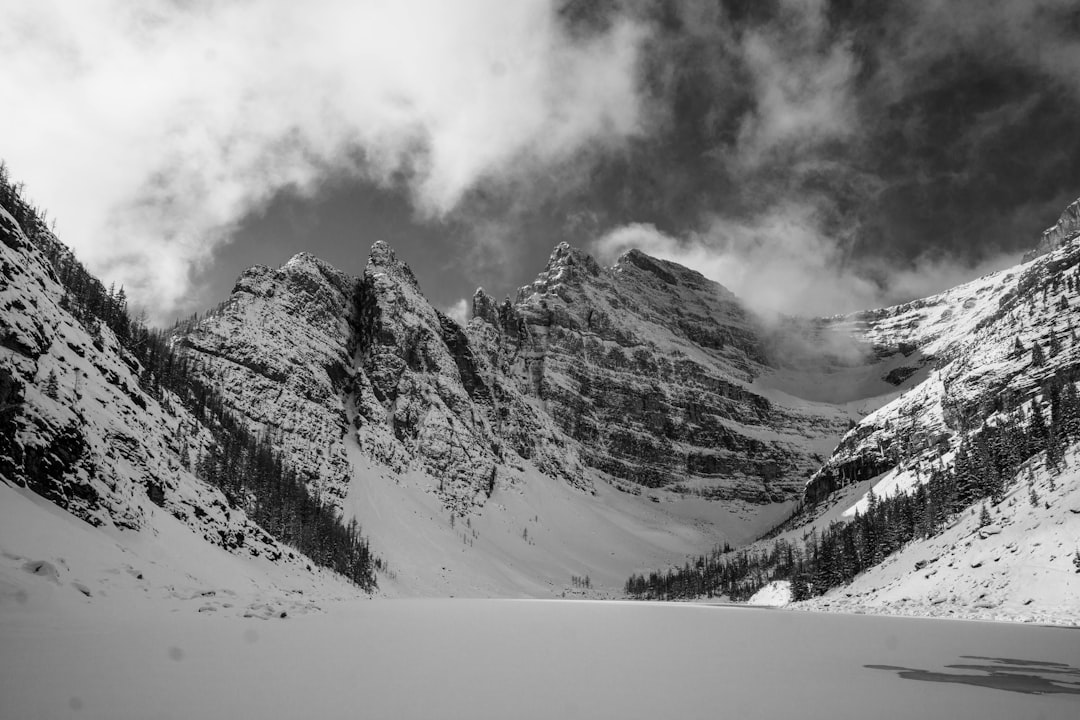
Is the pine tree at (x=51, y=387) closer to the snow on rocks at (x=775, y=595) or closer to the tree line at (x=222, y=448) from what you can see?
the tree line at (x=222, y=448)

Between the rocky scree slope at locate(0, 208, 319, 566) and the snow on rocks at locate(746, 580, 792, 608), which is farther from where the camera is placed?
the snow on rocks at locate(746, 580, 792, 608)

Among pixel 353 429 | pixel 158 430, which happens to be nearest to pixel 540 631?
pixel 158 430

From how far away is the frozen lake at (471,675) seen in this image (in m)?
9.04

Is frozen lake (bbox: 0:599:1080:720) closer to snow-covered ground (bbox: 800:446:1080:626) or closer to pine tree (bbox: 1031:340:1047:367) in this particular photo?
snow-covered ground (bbox: 800:446:1080:626)

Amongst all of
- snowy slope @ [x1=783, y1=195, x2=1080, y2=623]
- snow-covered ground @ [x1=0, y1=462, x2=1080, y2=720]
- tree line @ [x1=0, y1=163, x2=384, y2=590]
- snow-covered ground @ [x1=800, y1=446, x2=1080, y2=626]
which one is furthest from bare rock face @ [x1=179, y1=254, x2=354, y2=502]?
snow-covered ground @ [x1=0, y1=462, x2=1080, y2=720]

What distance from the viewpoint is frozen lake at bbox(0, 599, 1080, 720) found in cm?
904

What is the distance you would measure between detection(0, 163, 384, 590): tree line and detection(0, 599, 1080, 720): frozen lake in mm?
54193

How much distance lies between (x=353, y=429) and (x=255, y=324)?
140ft

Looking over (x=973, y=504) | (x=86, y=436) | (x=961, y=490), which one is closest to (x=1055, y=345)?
(x=961, y=490)

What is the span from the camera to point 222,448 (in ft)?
344

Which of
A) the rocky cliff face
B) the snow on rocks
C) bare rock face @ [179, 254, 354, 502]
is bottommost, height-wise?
the snow on rocks

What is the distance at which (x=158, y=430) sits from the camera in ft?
179

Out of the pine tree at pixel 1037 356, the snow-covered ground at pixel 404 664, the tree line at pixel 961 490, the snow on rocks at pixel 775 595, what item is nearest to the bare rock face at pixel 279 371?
the snow on rocks at pixel 775 595

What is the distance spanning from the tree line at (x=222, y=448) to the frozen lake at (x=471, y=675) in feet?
178
